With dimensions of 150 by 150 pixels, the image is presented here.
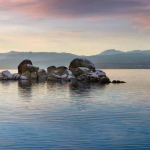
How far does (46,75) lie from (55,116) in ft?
190

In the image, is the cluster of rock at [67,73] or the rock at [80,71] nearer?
the cluster of rock at [67,73]


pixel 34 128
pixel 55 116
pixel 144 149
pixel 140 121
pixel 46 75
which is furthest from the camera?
pixel 46 75

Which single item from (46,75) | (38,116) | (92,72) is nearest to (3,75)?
(46,75)

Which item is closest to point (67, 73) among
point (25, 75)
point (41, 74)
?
point (41, 74)

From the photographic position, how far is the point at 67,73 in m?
74.2

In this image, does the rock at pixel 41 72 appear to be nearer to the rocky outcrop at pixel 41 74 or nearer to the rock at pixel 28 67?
the rocky outcrop at pixel 41 74

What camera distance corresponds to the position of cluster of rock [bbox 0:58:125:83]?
67.2 meters

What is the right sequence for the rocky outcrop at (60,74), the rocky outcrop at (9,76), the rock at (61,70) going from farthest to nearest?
the rocky outcrop at (9,76), the rock at (61,70), the rocky outcrop at (60,74)

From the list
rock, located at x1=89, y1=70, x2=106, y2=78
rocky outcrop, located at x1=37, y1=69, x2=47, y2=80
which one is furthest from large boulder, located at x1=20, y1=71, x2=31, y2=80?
rock, located at x1=89, y1=70, x2=106, y2=78

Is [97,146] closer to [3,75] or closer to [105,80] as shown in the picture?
[105,80]

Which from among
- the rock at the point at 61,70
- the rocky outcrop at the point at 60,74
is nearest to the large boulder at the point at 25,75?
the rocky outcrop at the point at 60,74

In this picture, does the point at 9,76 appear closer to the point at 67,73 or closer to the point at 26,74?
the point at 26,74

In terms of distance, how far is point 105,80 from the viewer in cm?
6500

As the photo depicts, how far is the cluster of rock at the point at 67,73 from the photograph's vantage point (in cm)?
6718
